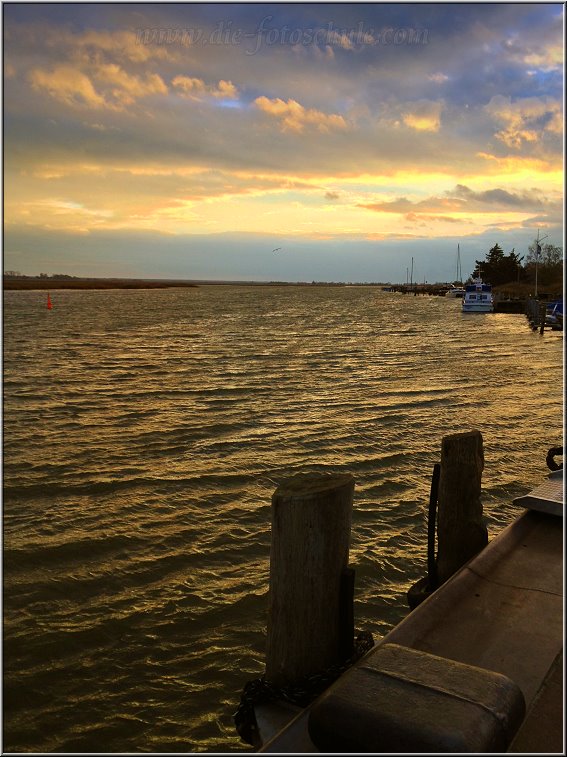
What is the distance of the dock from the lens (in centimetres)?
276

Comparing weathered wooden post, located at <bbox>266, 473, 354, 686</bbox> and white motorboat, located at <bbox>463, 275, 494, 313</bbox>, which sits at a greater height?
white motorboat, located at <bbox>463, 275, 494, 313</bbox>

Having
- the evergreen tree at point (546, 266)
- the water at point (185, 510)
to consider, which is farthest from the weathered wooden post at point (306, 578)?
the evergreen tree at point (546, 266)

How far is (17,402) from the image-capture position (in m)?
18.5

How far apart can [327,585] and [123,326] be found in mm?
50153

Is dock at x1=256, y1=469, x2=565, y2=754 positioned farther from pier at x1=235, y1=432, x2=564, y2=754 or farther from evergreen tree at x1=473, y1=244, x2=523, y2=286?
evergreen tree at x1=473, y1=244, x2=523, y2=286

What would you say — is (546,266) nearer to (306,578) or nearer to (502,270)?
(502,270)

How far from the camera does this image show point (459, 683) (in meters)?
2.99

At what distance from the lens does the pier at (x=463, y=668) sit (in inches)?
109

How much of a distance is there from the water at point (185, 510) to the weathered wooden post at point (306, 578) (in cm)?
203

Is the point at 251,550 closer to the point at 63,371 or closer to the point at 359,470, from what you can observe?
the point at 359,470

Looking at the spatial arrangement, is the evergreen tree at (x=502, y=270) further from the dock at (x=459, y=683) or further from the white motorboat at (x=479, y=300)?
the dock at (x=459, y=683)

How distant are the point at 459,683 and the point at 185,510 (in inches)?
280

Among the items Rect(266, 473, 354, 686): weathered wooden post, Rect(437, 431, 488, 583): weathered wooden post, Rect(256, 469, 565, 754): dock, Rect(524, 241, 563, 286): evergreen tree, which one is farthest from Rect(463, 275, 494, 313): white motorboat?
Rect(266, 473, 354, 686): weathered wooden post

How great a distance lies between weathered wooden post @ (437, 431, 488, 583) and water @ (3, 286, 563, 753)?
161cm
